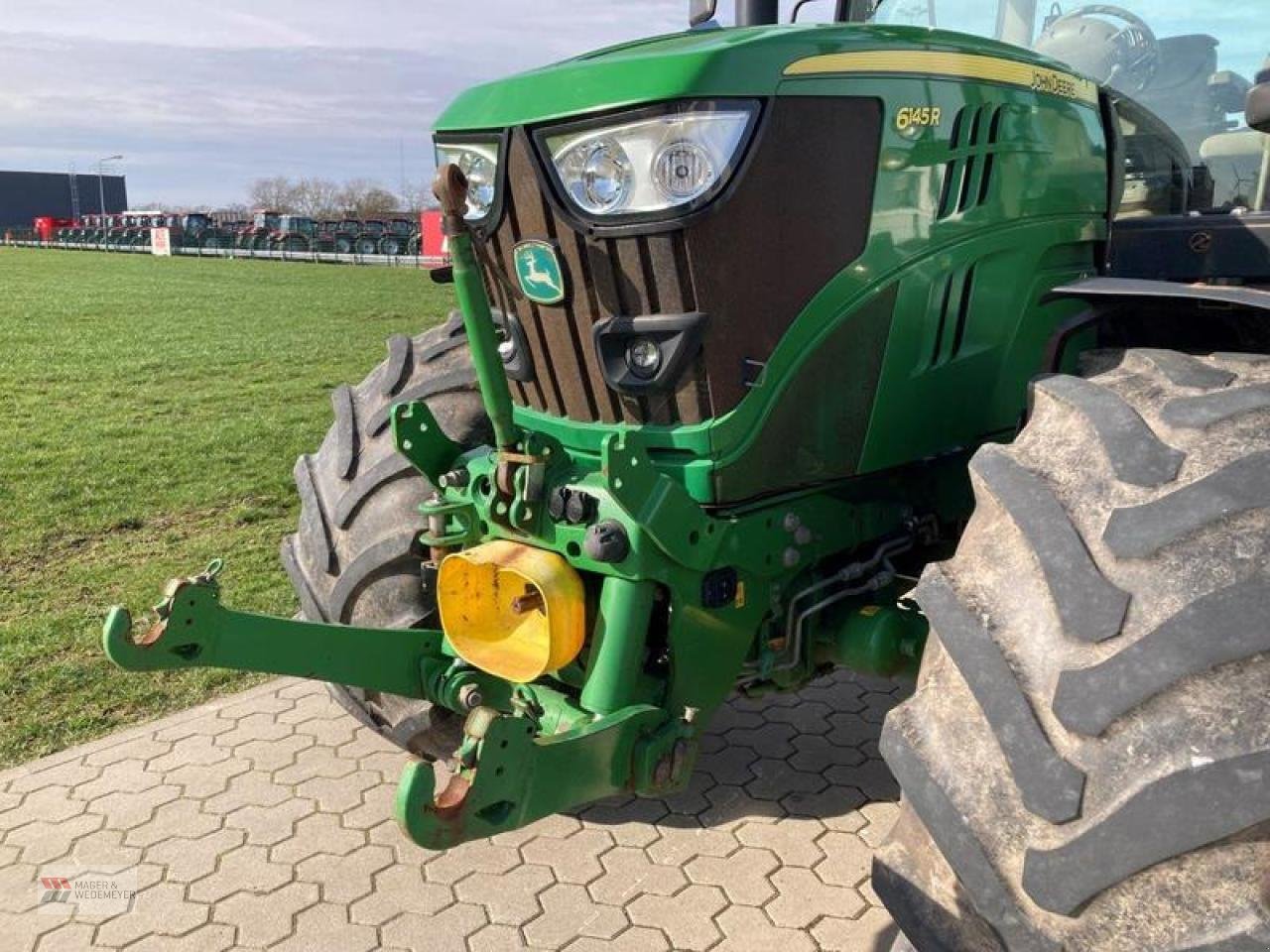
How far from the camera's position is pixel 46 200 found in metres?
86.1

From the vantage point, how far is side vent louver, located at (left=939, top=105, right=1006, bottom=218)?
2.71 metres

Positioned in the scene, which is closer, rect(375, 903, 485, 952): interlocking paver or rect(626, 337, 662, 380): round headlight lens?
rect(626, 337, 662, 380): round headlight lens

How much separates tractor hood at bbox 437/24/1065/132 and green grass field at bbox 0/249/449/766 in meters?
2.90

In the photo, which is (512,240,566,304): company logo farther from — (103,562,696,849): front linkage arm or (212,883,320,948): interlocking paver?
(212,883,320,948): interlocking paver

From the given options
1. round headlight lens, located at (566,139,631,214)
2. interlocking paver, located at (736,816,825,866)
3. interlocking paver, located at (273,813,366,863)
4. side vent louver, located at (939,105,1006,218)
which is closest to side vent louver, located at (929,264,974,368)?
side vent louver, located at (939,105,1006,218)

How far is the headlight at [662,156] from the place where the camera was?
7.72ft

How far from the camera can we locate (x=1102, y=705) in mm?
1762

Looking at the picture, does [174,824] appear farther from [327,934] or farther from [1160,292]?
[1160,292]

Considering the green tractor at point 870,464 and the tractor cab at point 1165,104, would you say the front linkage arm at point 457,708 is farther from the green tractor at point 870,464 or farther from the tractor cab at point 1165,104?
the tractor cab at point 1165,104

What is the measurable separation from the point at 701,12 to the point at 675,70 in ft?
4.09

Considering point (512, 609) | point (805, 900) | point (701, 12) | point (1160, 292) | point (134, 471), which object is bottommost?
point (134, 471)

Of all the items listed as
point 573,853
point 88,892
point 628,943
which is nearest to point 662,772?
point 628,943

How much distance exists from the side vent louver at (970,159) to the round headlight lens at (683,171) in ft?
2.14

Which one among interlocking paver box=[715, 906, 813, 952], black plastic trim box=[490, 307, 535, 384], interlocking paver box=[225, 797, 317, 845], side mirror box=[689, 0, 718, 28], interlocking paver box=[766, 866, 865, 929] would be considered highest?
side mirror box=[689, 0, 718, 28]
